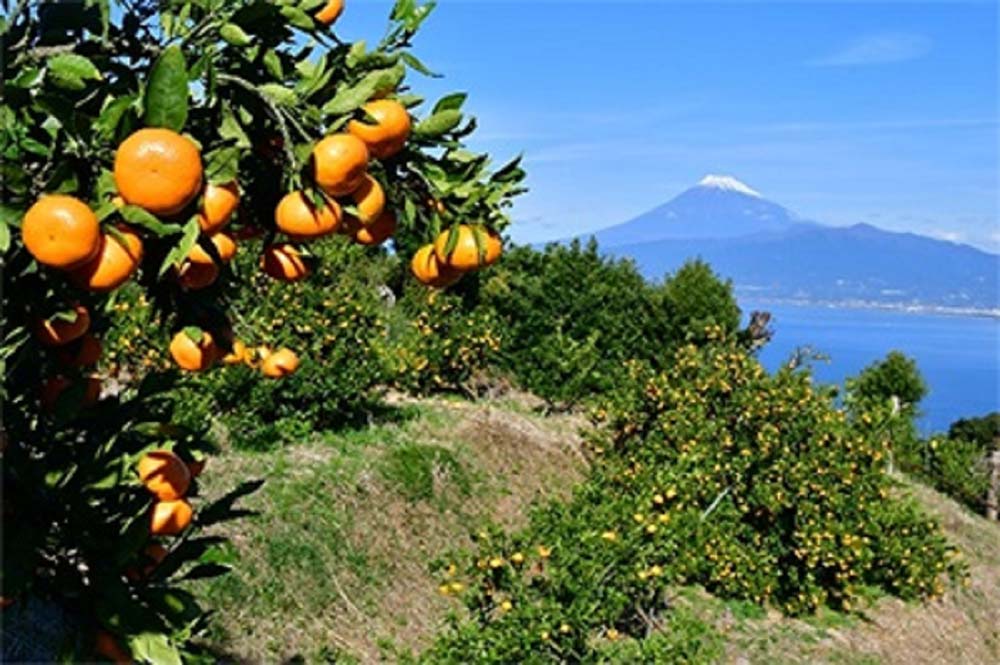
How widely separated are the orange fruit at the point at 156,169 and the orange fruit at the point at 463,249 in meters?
0.48

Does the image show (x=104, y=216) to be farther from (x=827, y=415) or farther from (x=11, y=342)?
(x=827, y=415)

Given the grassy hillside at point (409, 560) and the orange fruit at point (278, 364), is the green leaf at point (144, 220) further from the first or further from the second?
the grassy hillside at point (409, 560)

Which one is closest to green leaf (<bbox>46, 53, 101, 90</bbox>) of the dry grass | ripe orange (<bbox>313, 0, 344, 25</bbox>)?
ripe orange (<bbox>313, 0, 344, 25</bbox>)

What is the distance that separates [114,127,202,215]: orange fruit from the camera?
128 centimetres

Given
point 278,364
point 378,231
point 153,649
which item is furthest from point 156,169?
point 278,364

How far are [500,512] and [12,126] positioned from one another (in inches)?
326

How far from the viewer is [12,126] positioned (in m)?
1.36

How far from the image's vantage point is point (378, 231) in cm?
167

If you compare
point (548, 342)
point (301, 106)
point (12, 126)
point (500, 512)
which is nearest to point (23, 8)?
point (12, 126)

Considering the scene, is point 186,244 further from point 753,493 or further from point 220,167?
point 753,493

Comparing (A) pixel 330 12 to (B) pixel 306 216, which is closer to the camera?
(B) pixel 306 216

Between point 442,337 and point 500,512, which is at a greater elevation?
point 442,337

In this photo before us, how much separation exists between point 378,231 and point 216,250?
10.9 inches

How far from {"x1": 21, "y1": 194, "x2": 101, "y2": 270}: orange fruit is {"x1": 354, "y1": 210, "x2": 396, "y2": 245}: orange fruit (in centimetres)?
45
